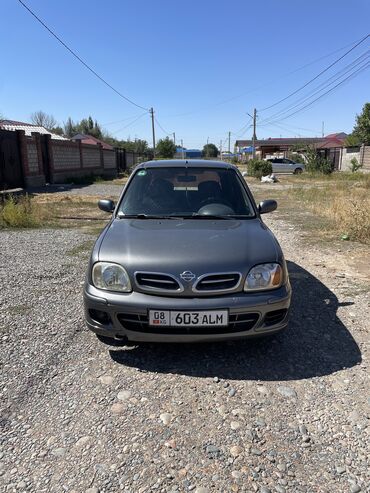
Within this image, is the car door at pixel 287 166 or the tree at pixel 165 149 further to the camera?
the tree at pixel 165 149

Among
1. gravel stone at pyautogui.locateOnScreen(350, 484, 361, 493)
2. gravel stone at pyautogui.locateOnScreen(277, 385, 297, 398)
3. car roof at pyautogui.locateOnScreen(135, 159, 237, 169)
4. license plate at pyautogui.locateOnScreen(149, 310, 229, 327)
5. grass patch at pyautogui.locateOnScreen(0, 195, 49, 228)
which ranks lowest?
gravel stone at pyautogui.locateOnScreen(350, 484, 361, 493)

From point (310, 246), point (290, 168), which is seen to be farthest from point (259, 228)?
point (290, 168)

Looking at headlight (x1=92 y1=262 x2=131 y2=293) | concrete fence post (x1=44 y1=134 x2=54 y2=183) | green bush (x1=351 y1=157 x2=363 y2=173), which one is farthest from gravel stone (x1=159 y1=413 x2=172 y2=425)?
green bush (x1=351 y1=157 x2=363 y2=173)

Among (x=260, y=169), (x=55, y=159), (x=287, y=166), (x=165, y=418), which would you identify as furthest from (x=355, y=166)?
(x=165, y=418)

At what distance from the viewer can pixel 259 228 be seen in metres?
3.59

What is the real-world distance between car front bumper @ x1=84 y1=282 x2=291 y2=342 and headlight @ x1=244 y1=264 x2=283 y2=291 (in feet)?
0.16

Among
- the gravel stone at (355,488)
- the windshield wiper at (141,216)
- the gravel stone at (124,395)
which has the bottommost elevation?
the gravel stone at (355,488)

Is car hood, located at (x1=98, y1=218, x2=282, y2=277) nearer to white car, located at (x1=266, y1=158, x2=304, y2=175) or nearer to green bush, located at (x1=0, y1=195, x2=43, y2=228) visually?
green bush, located at (x1=0, y1=195, x2=43, y2=228)

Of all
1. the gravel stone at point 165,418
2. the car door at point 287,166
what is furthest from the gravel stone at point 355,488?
the car door at point 287,166

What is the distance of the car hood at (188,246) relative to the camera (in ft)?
9.45

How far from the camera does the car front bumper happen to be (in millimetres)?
2801

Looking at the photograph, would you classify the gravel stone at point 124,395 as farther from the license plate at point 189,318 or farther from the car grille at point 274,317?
the car grille at point 274,317

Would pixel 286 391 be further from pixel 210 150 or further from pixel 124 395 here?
pixel 210 150

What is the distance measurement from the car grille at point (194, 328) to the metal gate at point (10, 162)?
52.1 feet
